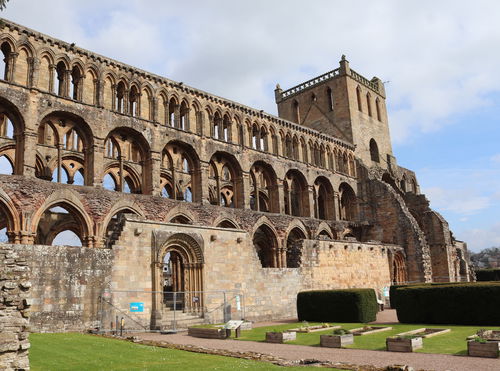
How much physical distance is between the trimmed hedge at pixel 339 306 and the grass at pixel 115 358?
9542 millimetres

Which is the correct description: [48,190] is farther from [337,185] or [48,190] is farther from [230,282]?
[337,185]

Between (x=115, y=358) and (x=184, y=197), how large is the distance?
104 ft

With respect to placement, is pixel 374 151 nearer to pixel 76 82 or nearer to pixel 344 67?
pixel 344 67

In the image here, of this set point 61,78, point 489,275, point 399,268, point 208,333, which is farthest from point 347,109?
point 208,333

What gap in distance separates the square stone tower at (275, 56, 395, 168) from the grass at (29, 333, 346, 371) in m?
36.7

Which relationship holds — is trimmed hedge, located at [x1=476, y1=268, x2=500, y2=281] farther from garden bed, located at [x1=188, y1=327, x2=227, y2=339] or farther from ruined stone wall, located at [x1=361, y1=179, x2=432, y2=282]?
garden bed, located at [x1=188, y1=327, x2=227, y2=339]

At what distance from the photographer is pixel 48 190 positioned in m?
21.7

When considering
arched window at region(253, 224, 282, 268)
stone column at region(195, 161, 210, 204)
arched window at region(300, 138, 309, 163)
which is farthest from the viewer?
arched window at region(300, 138, 309, 163)

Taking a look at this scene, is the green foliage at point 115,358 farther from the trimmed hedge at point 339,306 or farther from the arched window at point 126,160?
the arched window at point 126,160

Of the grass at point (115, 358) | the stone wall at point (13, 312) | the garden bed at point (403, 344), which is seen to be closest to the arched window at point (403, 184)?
the garden bed at point (403, 344)

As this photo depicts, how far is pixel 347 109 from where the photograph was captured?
45.8m

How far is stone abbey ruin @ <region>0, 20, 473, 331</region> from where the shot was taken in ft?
59.0

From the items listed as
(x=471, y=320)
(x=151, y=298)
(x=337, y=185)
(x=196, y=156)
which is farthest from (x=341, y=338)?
(x=337, y=185)

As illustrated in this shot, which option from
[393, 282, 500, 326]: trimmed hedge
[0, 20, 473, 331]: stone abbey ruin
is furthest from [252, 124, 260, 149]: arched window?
[393, 282, 500, 326]: trimmed hedge
